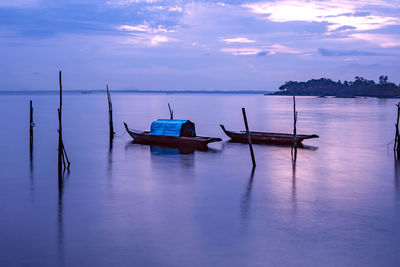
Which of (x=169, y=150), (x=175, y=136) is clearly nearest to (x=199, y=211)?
(x=169, y=150)

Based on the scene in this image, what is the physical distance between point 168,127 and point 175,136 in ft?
4.06

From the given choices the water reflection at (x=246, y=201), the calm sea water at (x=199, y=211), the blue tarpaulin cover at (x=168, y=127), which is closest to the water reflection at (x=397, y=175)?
the calm sea water at (x=199, y=211)

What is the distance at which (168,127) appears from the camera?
3600cm

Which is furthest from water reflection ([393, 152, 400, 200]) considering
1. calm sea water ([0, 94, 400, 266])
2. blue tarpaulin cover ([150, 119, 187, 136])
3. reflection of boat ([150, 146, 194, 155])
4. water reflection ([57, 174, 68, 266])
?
blue tarpaulin cover ([150, 119, 187, 136])

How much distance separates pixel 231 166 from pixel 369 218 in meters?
11.7

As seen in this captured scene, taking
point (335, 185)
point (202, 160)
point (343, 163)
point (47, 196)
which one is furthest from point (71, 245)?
point (343, 163)

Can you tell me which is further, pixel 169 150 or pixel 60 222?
pixel 169 150

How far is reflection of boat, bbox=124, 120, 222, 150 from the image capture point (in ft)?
113

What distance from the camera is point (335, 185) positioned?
22203 mm

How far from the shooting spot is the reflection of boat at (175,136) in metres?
34.6

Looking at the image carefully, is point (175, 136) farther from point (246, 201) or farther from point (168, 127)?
point (246, 201)

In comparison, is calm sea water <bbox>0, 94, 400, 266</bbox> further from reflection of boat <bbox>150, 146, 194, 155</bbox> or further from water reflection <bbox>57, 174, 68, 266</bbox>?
reflection of boat <bbox>150, 146, 194, 155</bbox>

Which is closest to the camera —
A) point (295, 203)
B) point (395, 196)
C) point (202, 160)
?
point (295, 203)

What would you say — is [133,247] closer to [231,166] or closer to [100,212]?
[100,212]
